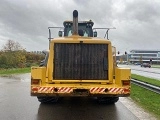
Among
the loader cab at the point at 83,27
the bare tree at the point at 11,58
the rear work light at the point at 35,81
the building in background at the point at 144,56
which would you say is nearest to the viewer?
the rear work light at the point at 35,81

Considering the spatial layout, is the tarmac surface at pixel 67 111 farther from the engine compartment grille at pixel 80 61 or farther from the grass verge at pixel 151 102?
the engine compartment grille at pixel 80 61

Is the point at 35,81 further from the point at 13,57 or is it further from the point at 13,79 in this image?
the point at 13,57

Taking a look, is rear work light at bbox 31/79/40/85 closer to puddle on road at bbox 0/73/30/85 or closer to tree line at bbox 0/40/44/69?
puddle on road at bbox 0/73/30/85

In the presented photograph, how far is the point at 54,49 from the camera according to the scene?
371 inches

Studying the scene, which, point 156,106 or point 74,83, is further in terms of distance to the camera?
point 156,106

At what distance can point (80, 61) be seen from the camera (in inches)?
371

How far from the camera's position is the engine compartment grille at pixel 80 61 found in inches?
370

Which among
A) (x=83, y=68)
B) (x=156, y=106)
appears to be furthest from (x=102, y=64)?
(x=156, y=106)

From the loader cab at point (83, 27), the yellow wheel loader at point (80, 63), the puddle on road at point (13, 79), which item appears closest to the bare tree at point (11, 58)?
the puddle on road at point (13, 79)

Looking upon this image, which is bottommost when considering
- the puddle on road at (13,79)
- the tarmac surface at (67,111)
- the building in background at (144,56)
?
the tarmac surface at (67,111)

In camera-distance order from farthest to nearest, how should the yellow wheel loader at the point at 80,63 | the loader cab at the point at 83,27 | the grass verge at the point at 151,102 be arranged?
the loader cab at the point at 83,27, the grass verge at the point at 151,102, the yellow wheel loader at the point at 80,63

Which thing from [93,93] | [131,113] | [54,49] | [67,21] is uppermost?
[67,21]

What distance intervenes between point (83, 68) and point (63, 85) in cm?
83

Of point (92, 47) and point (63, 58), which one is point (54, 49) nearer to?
point (63, 58)
